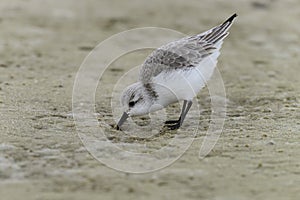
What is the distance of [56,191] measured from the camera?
17.9ft

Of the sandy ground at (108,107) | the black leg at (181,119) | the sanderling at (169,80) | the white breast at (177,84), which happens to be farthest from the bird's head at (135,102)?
the sandy ground at (108,107)

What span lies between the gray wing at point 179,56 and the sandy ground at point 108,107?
901 millimetres

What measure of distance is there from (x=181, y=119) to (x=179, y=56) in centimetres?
78

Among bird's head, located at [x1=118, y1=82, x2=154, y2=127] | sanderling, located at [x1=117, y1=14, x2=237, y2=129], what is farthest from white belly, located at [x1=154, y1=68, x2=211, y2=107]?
bird's head, located at [x1=118, y1=82, x2=154, y2=127]

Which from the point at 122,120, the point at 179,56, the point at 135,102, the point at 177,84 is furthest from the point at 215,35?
the point at 122,120

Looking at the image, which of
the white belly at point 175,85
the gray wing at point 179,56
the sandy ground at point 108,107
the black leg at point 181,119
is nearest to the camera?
the sandy ground at point 108,107

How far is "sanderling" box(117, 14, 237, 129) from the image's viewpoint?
729cm

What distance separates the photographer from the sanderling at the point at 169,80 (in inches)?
287

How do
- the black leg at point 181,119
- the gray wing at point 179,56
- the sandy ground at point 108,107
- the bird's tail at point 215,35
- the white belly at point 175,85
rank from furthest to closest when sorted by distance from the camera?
the bird's tail at point 215,35, the black leg at point 181,119, the gray wing at point 179,56, the white belly at point 175,85, the sandy ground at point 108,107

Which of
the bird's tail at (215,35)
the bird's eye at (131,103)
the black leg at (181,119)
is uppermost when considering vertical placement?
the bird's tail at (215,35)

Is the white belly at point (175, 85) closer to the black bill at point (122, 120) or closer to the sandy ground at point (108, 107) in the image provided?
the black bill at point (122, 120)

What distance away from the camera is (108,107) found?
838cm

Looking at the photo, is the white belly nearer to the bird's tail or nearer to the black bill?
the black bill

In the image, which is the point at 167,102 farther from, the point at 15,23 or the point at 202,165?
the point at 15,23
